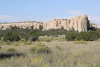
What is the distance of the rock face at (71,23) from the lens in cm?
9542

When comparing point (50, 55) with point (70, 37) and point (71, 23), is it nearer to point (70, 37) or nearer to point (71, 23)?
point (70, 37)

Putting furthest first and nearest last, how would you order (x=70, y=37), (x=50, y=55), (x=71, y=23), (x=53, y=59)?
1. (x=71, y=23)
2. (x=70, y=37)
3. (x=50, y=55)
4. (x=53, y=59)

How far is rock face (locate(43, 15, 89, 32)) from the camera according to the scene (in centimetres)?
9542

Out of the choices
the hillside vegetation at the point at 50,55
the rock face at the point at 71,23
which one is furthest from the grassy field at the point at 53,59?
the rock face at the point at 71,23

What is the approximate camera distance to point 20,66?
4500 mm

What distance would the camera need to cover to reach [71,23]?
363ft

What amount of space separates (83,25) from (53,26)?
32.3 metres

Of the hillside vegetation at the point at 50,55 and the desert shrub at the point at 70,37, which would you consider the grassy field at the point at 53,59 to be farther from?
the desert shrub at the point at 70,37

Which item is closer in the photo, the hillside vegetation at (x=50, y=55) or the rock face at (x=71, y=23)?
the hillside vegetation at (x=50, y=55)

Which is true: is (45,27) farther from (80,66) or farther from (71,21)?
(80,66)

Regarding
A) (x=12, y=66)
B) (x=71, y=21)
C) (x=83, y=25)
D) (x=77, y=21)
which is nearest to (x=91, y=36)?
(x=12, y=66)

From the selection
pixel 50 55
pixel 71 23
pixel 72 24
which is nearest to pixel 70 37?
pixel 50 55

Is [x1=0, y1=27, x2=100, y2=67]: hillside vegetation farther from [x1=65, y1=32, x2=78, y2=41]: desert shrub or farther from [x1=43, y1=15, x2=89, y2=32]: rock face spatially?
[x1=43, y1=15, x2=89, y2=32]: rock face

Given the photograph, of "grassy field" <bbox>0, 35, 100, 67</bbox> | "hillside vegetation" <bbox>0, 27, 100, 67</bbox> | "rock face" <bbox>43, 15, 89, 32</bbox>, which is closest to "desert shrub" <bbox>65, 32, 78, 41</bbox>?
"hillside vegetation" <bbox>0, 27, 100, 67</bbox>
